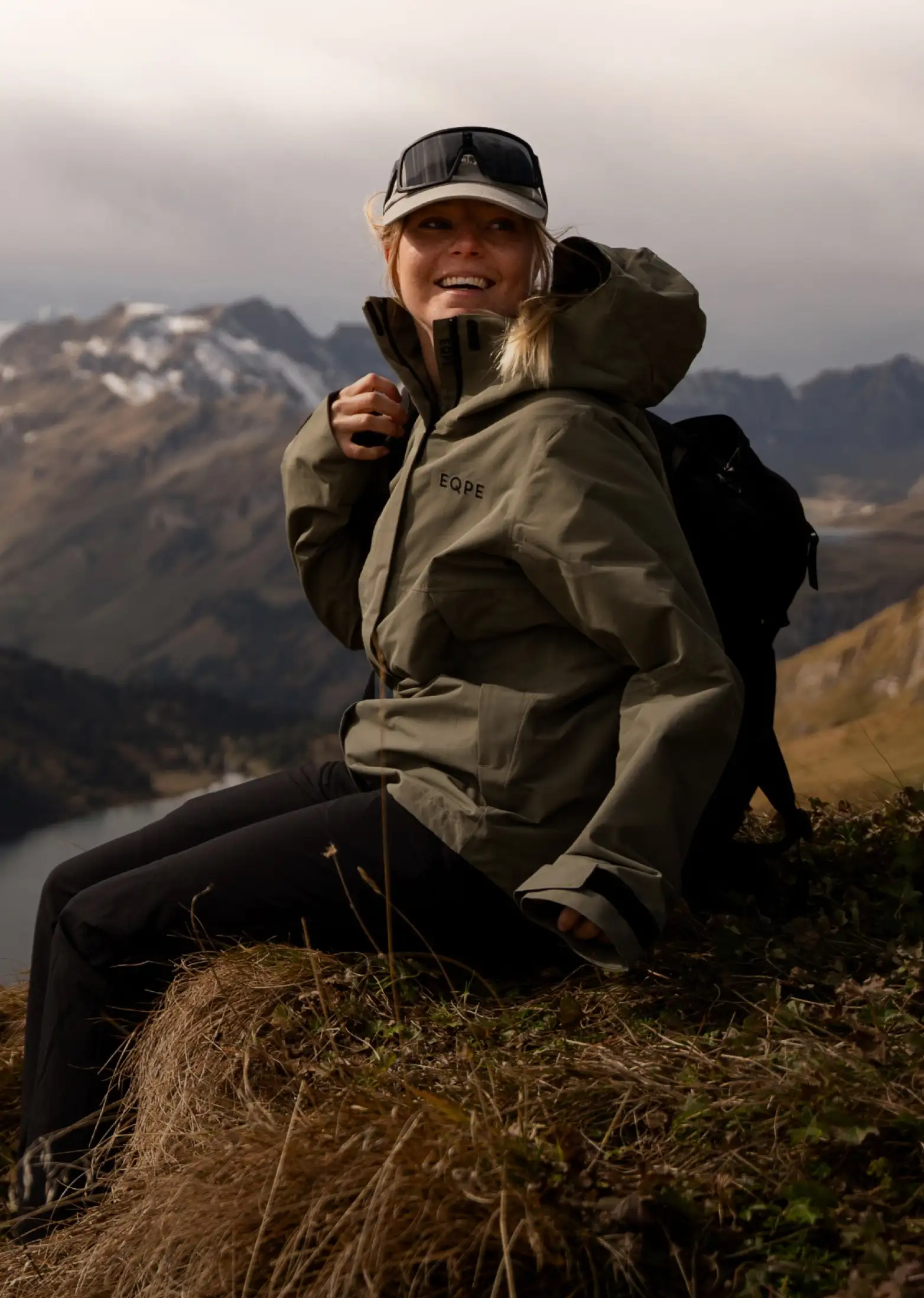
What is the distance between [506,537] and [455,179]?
3.80 feet

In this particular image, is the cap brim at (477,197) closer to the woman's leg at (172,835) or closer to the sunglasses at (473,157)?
the sunglasses at (473,157)

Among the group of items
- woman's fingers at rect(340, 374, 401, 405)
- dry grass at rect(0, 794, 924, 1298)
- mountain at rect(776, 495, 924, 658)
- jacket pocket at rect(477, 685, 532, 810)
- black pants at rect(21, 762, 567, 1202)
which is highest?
woman's fingers at rect(340, 374, 401, 405)

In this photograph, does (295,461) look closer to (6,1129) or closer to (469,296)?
(469,296)

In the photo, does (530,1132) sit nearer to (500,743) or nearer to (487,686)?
(500,743)

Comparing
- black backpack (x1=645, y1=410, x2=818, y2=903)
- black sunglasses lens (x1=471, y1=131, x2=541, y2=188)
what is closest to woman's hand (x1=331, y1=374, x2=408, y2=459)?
black sunglasses lens (x1=471, y1=131, x2=541, y2=188)

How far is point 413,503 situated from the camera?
3764 mm

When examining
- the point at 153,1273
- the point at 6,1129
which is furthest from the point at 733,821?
the point at 6,1129

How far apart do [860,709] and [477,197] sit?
8094 millimetres

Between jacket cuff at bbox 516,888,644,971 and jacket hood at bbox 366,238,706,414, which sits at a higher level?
jacket hood at bbox 366,238,706,414

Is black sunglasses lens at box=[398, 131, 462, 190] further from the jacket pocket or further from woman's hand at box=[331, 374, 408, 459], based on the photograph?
the jacket pocket

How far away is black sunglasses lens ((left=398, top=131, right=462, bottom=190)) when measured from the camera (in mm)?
3887

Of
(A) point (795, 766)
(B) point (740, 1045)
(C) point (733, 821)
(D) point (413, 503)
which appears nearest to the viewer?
(B) point (740, 1045)

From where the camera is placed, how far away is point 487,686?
11.6 feet

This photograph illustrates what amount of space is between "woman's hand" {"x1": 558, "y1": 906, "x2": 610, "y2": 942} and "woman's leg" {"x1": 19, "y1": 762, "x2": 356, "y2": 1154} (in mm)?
1194
